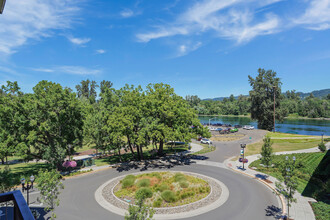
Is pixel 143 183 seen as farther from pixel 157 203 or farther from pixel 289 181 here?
pixel 289 181

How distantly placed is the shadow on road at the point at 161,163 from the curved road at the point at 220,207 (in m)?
1.85

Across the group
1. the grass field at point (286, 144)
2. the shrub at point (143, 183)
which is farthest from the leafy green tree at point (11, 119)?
the grass field at point (286, 144)

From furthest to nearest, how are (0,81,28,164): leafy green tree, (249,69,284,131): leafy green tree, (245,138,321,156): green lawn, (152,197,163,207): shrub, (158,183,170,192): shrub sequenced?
(249,69,284,131): leafy green tree, (245,138,321,156): green lawn, (0,81,28,164): leafy green tree, (158,183,170,192): shrub, (152,197,163,207): shrub

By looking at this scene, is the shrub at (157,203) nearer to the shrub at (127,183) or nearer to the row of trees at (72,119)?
the shrub at (127,183)

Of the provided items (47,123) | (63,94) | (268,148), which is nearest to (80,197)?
(47,123)

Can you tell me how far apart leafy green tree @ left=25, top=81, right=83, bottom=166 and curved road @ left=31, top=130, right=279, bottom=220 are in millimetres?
6294

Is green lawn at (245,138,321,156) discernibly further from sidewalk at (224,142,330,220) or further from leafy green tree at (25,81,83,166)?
leafy green tree at (25,81,83,166)

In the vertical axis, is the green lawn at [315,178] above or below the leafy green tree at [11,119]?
below

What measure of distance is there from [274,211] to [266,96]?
61117mm

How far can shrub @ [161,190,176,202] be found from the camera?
1847 centimetres

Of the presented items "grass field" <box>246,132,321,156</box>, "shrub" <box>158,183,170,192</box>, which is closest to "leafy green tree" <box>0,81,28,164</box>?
"shrub" <box>158,183,170,192</box>

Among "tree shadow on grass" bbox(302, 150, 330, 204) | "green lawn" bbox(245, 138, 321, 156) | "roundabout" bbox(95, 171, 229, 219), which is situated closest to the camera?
"roundabout" bbox(95, 171, 229, 219)

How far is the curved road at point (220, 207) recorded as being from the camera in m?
16.0

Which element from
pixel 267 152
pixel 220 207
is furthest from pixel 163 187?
pixel 267 152
